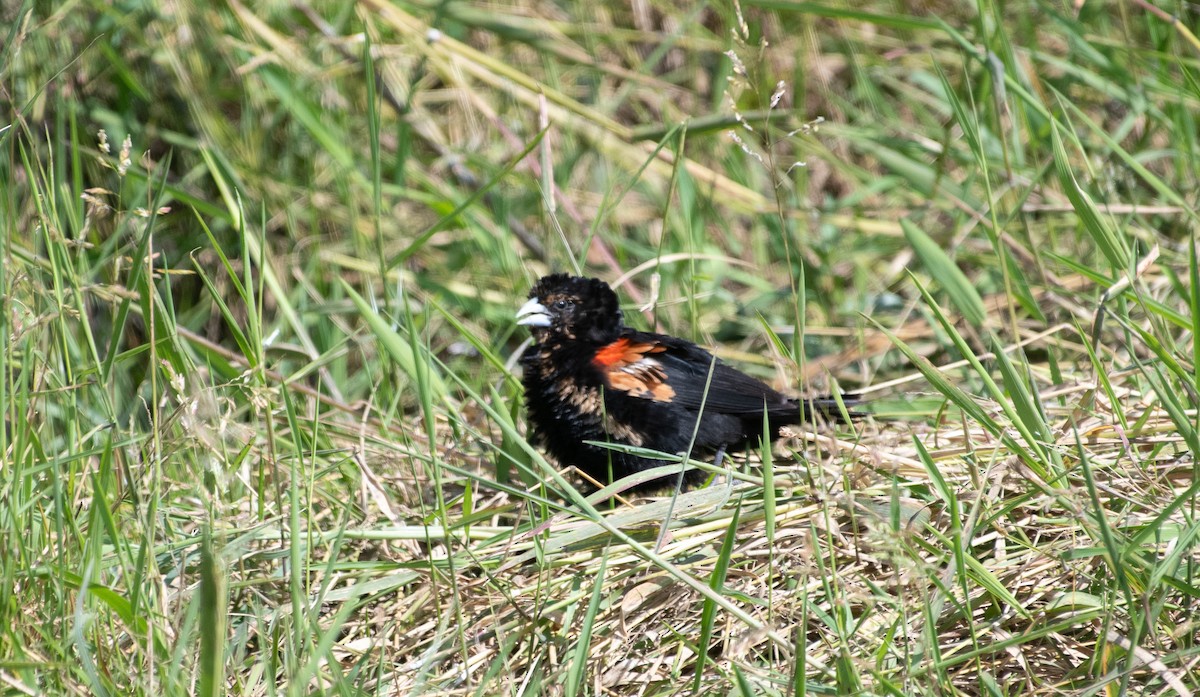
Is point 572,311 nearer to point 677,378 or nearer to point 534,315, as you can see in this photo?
point 534,315

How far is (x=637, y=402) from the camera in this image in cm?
342

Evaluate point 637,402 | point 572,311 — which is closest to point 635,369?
point 637,402

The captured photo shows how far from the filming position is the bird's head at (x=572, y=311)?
11.8 feet

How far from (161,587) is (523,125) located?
150 inches

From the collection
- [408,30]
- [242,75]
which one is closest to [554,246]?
[408,30]

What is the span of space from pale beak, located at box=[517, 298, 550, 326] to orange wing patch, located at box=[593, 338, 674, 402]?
8.8 inches

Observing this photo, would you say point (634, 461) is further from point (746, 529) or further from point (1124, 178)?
point (1124, 178)

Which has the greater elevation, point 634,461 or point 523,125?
point 523,125

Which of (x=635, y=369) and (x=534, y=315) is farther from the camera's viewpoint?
(x=534, y=315)

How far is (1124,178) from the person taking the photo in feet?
14.5

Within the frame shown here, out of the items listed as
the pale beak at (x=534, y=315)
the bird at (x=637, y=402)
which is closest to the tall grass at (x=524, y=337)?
the bird at (x=637, y=402)

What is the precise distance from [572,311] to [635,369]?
339 mm

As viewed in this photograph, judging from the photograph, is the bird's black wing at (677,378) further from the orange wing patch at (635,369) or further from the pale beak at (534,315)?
the pale beak at (534,315)

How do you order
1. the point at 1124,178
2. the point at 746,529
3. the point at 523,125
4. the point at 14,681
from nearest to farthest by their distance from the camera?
the point at 14,681, the point at 746,529, the point at 1124,178, the point at 523,125
